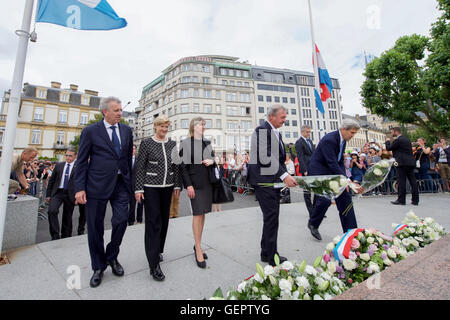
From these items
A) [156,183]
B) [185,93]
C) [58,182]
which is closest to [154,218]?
[156,183]

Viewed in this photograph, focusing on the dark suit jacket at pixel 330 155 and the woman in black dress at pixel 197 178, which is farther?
the dark suit jacket at pixel 330 155

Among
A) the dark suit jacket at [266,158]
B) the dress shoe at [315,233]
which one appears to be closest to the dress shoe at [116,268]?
the dark suit jacket at [266,158]

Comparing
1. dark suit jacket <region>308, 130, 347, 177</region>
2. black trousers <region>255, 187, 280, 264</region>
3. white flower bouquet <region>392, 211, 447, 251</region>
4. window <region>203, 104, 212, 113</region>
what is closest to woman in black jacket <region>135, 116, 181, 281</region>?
black trousers <region>255, 187, 280, 264</region>

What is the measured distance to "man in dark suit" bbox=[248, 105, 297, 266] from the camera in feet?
9.37

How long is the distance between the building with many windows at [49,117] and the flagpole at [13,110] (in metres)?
52.6

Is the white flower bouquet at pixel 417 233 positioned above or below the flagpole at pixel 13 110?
below

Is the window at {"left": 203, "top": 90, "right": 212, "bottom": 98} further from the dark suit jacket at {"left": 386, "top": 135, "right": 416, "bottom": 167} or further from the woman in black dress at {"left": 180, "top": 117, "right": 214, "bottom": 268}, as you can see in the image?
the woman in black dress at {"left": 180, "top": 117, "right": 214, "bottom": 268}

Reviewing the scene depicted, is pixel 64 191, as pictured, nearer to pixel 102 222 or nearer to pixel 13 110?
pixel 13 110

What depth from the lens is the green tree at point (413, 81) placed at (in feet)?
42.3

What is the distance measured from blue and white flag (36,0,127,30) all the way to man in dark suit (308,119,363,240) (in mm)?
3796

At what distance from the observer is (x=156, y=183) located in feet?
9.21

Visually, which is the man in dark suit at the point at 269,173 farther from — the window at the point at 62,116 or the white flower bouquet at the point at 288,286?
the window at the point at 62,116
